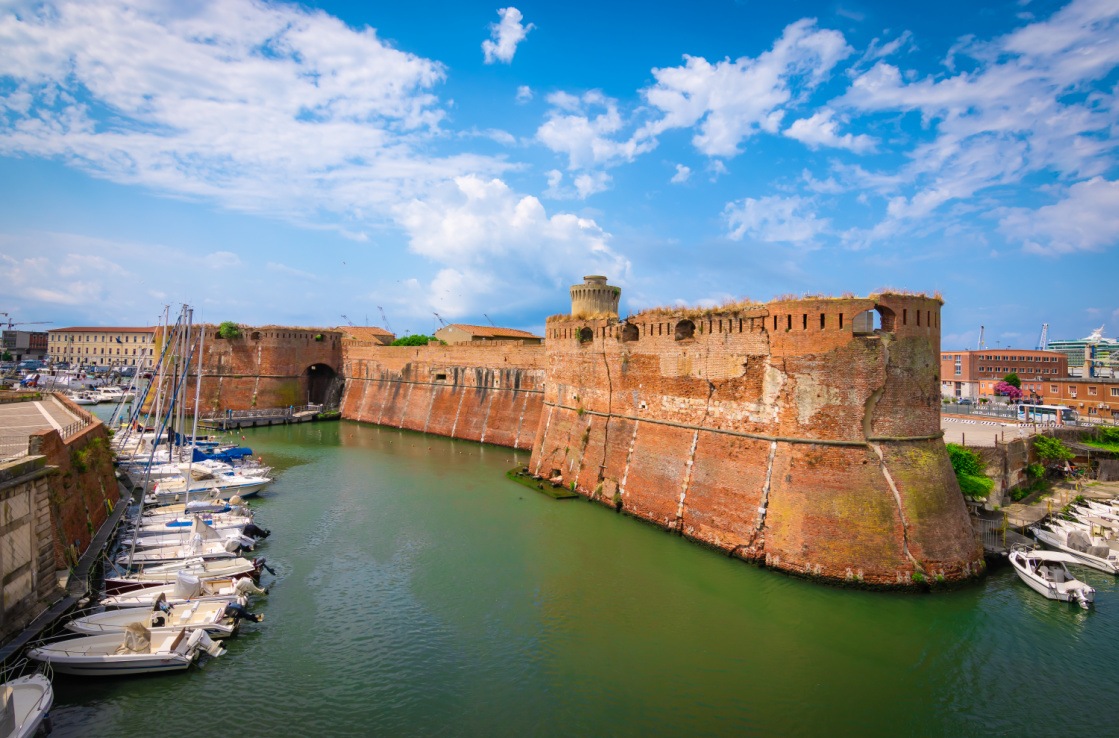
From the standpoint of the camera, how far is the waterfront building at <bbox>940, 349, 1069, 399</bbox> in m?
61.2

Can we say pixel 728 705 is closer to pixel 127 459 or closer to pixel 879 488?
pixel 879 488

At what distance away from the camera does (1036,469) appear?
25438mm

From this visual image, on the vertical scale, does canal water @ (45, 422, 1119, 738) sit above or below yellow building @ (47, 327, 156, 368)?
below

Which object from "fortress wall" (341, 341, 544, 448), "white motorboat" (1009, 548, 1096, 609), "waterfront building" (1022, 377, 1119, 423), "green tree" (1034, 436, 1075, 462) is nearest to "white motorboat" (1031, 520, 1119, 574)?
"white motorboat" (1009, 548, 1096, 609)

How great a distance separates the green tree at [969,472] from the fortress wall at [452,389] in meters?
21.4

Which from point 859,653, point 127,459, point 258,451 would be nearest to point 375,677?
point 859,653

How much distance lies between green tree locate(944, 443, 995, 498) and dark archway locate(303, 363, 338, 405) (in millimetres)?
44700

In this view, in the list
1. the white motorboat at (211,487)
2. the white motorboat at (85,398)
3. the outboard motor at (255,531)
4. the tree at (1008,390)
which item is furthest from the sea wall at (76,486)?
the tree at (1008,390)

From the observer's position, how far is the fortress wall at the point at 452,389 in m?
37.5

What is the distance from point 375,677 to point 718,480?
10.4 m

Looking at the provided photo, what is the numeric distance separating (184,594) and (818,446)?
49.8ft

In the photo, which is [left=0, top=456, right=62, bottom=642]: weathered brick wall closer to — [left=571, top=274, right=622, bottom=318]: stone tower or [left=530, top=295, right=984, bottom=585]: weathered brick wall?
[left=530, top=295, right=984, bottom=585]: weathered brick wall

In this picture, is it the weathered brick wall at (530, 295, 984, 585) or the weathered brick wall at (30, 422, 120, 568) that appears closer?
the weathered brick wall at (30, 422, 120, 568)

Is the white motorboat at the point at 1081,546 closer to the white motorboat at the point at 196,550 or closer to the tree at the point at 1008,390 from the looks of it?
the white motorboat at the point at 196,550
